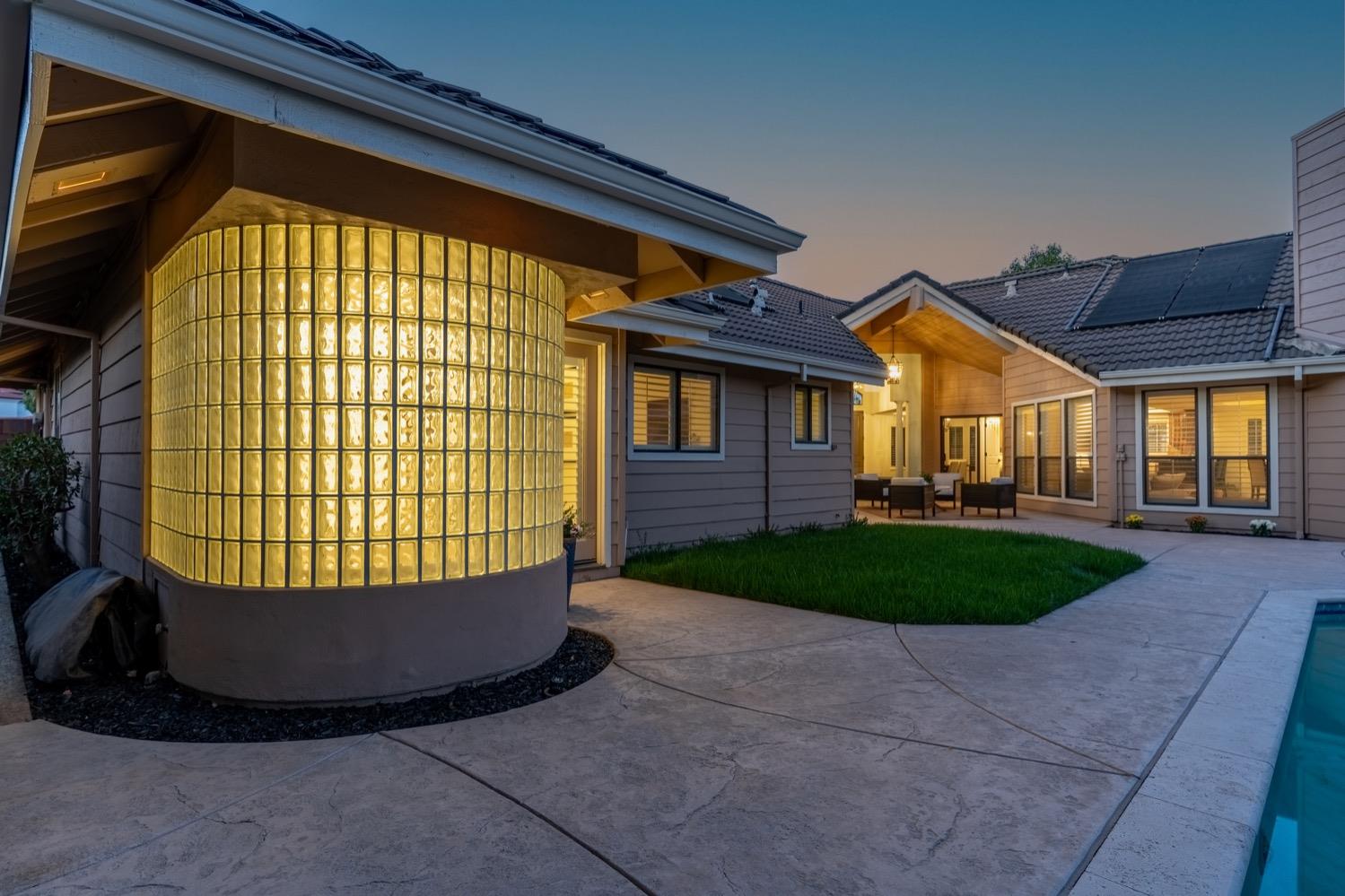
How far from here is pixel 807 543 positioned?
9.13 m

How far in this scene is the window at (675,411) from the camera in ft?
26.6

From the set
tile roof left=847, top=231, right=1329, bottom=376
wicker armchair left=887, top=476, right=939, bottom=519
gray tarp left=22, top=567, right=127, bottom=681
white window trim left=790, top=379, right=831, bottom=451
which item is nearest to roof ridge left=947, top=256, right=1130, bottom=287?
Answer: tile roof left=847, top=231, right=1329, bottom=376

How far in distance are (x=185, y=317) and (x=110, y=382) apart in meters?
2.97

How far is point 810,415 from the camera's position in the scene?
11070 mm

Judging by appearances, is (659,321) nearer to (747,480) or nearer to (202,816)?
(747,480)

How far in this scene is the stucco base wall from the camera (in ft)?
11.3

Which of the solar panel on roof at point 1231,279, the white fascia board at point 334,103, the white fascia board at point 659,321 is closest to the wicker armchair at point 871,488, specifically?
the solar panel on roof at point 1231,279

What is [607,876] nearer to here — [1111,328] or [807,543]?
[807,543]

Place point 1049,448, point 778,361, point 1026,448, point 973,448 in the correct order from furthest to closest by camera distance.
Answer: point 973,448 → point 1026,448 → point 1049,448 → point 778,361

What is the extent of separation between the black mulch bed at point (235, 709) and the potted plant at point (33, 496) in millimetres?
3137

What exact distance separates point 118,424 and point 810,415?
8498mm

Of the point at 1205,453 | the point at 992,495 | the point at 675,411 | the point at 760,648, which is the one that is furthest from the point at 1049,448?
the point at 760,648

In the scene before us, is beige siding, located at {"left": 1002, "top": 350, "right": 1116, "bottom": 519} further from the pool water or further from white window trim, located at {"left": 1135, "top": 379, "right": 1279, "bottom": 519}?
the pool water

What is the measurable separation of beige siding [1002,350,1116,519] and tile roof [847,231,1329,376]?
20.8 inches
